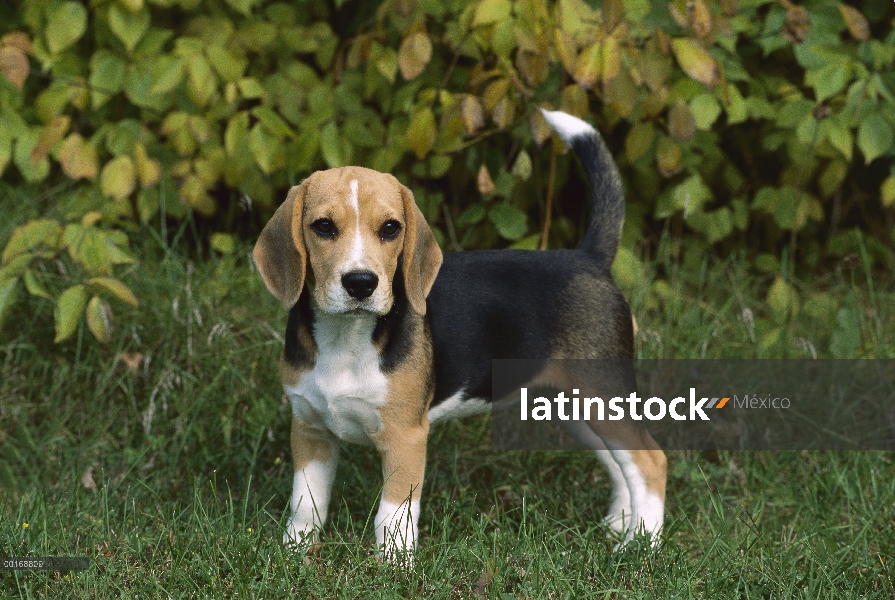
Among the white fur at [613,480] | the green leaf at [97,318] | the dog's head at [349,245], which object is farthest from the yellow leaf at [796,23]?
the green leaf at [97,318]

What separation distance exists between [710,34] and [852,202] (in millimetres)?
2401

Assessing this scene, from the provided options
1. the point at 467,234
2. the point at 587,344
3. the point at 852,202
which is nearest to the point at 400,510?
the point at 587,344

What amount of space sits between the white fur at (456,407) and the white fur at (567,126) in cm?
106

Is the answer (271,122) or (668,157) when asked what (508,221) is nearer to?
(668,157)

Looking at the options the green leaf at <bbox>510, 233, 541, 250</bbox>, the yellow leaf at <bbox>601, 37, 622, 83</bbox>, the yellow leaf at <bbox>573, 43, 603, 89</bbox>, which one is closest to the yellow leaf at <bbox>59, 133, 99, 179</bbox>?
the green leaf at <bbox>510, 233, 541, 250</bbox>

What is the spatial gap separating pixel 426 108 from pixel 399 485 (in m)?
1.78

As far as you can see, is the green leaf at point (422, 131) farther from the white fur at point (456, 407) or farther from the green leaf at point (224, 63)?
the white fur at point (456, 407)

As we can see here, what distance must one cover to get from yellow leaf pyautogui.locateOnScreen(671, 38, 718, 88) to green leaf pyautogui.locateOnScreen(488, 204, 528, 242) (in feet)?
3.96

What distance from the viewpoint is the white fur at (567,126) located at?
157 inches

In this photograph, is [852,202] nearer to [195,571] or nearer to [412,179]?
[412,179]

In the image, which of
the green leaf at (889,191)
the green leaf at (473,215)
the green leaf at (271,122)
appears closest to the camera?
the green leaf at (271,122)

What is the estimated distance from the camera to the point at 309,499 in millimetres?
3688

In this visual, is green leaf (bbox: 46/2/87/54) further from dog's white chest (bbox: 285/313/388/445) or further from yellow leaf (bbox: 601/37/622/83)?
yellow leaf (bbox: 601/37/622/83)

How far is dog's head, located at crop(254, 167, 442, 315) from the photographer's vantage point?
3.10m
